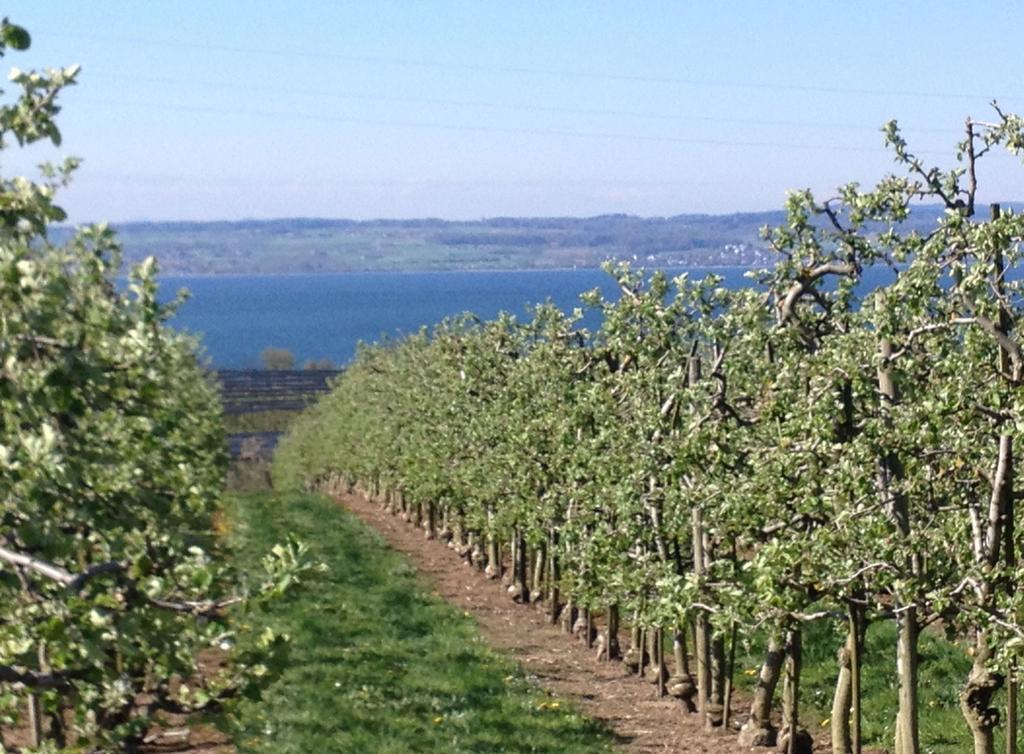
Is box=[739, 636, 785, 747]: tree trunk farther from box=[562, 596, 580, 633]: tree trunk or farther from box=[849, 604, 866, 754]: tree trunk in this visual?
box=[562, 596, 580, 633]: tree trunk

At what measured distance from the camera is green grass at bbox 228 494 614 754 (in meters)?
17.2

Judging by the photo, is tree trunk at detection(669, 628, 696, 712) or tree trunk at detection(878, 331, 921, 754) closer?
tree trunk at detection(878, 331, 921, 754)

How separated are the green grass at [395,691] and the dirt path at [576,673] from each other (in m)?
0.59

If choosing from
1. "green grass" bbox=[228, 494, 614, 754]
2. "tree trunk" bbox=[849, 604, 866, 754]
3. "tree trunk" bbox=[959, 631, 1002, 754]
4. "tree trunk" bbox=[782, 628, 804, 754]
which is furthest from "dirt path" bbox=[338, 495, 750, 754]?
"tree trunk" bbox=[959, 631, 1002, 754]

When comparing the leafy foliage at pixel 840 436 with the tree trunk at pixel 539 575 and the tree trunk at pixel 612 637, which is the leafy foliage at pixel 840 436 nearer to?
the tree trunk at pixel 612 637

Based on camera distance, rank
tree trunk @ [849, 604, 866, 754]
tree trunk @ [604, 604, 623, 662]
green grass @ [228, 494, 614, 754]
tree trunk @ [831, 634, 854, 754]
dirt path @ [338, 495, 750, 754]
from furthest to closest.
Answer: tree trunk @ [604, 604, 623, 662] → dirt path @ [338, 495, 750, 754] → green grass @ [228, 494, 614, 754] → tree trunk @ [831, 634, 854, 754] → tree trunk @ [849, 604, 866, 754]

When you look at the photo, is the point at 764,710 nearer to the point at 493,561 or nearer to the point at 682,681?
the point at 682,681

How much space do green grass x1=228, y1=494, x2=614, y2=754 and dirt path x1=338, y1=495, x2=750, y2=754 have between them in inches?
23.2

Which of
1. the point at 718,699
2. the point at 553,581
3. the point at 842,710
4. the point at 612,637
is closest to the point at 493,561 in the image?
the point at 553,581

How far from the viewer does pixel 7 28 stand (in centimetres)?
674

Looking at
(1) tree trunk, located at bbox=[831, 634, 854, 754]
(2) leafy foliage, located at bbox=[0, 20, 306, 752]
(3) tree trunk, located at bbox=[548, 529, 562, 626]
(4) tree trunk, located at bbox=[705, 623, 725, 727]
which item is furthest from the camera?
(3) tree trunk, located at bbox=[548, 529, 562, 626]

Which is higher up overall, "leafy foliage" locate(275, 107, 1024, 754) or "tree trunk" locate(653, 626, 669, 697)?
"leafy foliage" locate(275, 107, 1024, 754)

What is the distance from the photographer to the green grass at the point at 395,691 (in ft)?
56.3

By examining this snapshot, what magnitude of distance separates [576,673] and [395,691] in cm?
440
